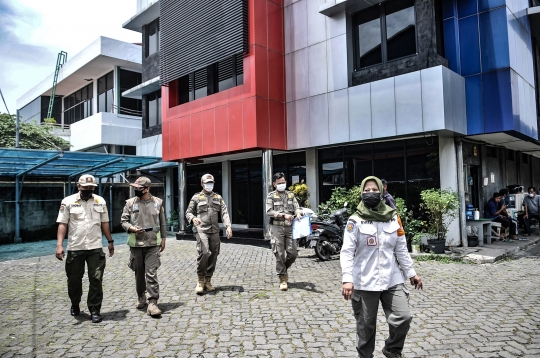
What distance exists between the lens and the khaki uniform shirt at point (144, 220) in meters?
5.78

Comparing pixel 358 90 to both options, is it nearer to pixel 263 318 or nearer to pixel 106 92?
pixel 263 318

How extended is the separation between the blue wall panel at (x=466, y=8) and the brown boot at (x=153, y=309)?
10993mm

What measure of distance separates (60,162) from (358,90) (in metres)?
10.6

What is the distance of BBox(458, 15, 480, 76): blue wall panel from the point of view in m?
10.9

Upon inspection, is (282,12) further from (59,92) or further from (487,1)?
(59,92)

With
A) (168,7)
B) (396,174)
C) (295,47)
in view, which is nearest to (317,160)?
(396,174)

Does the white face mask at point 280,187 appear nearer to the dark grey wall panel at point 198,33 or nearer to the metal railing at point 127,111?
the dark grey wall panel at point 198,33

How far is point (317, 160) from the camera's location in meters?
13.5

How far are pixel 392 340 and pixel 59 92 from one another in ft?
103

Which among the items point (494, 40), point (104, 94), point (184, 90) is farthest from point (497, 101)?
point (104, 94)

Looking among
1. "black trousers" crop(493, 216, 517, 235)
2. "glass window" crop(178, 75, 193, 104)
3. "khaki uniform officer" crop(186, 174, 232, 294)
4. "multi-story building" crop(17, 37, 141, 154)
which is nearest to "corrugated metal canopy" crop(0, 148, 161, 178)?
"glass window" crop(178, 75, 193, 104)

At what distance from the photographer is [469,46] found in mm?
11008

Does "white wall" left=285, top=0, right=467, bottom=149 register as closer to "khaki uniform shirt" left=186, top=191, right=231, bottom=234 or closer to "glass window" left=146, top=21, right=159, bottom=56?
"khaki uniform shirt" left=186, top=191, right=231, bottom=234

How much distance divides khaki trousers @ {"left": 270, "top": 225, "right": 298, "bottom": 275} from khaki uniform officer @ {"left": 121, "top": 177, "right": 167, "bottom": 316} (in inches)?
78.5
